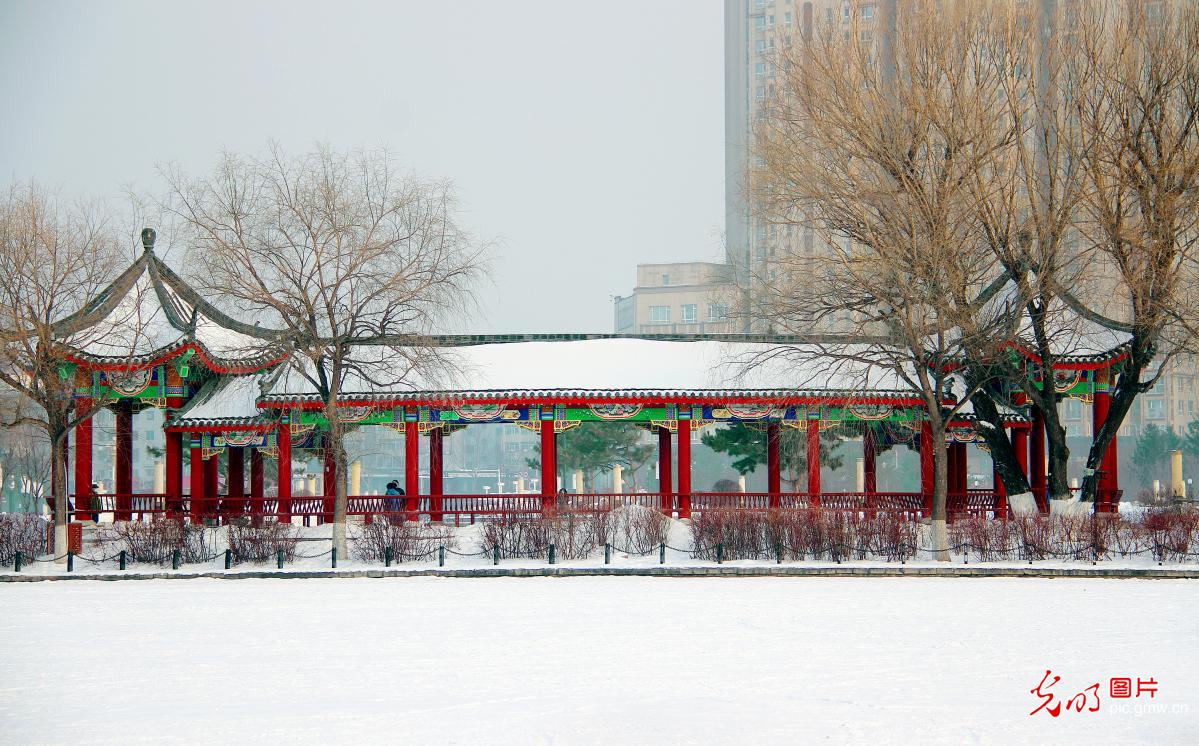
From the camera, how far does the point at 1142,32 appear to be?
22.1m

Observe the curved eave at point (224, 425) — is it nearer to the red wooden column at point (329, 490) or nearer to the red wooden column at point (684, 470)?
the red wooden column at point (329, 490)

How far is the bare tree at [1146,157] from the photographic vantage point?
21016 mm

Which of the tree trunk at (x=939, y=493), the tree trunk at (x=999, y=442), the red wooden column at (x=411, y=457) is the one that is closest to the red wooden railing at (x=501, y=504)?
the red wooden column at (x=411, y=457)

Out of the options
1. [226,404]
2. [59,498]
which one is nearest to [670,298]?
[226,404]

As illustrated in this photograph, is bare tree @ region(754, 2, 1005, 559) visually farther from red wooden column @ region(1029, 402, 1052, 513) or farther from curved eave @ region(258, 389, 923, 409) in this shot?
red wooden column @ region(1029, 402, 1052, 513)

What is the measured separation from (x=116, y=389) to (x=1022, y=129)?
18081mm

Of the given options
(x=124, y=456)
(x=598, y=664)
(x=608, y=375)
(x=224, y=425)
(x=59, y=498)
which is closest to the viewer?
(x=598, y=664)

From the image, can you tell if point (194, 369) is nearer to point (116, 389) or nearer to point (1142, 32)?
point (116, 389)

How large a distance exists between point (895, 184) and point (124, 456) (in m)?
16.8

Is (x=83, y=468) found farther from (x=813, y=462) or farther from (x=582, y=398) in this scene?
(x=813, y=462)

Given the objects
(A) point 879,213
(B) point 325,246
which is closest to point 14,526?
(B) point 325,246

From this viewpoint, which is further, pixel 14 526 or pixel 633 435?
pixel 633 435

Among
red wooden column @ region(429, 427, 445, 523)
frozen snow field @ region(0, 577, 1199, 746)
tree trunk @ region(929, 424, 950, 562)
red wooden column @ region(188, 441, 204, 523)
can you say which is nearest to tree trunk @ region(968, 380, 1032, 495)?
tree trunk @ region(929, 424, 950, 562)

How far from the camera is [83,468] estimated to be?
23.6 metres
